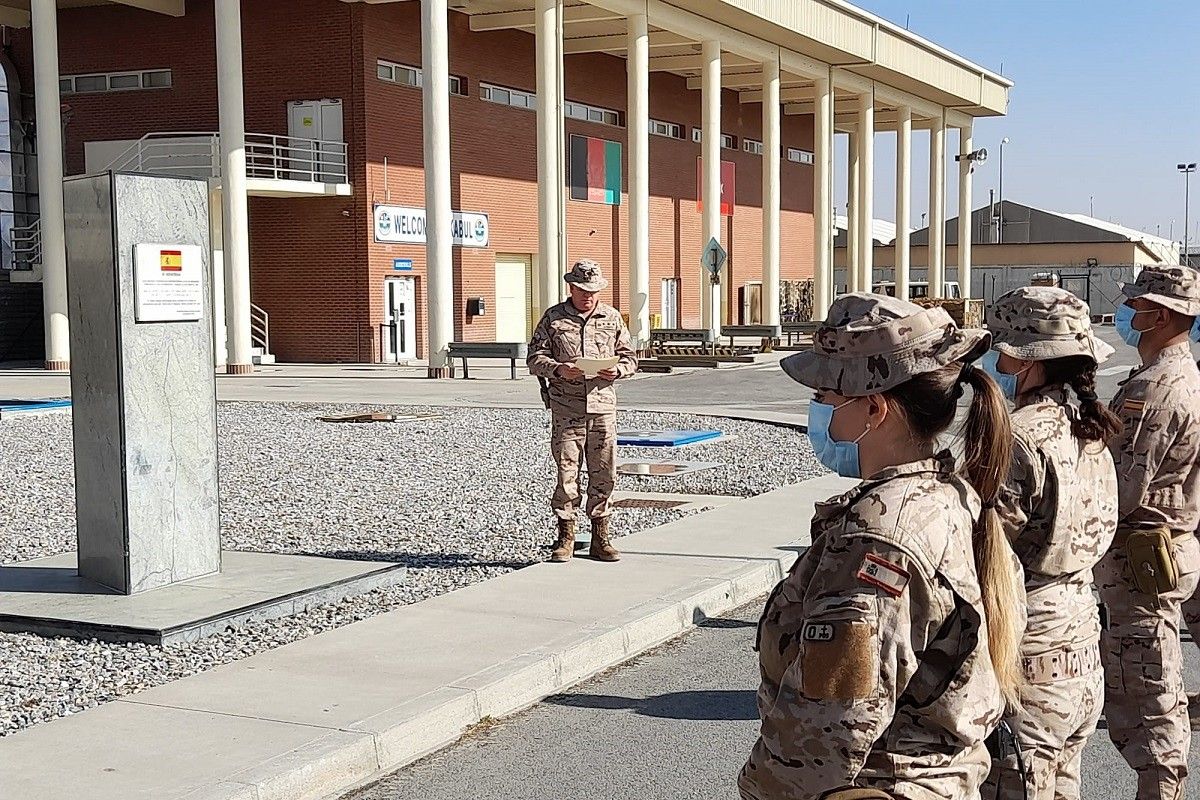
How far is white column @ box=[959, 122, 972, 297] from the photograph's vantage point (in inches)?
2320

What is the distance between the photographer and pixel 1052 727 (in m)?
3.48

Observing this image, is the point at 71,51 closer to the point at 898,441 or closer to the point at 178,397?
the point at 178,397

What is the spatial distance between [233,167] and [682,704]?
25.8 m

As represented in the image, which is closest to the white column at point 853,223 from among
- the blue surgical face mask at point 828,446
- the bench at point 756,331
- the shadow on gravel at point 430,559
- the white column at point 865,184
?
the white column at point 865,184

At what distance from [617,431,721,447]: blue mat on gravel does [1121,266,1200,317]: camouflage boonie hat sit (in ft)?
36.9

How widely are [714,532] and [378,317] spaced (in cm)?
2515

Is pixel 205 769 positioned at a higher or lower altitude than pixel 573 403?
lower

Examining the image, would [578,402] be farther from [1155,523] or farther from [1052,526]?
[1052,526]

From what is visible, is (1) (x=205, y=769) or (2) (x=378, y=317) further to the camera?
(2) (x=378, y=317)

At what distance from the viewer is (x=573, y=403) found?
30.7ft

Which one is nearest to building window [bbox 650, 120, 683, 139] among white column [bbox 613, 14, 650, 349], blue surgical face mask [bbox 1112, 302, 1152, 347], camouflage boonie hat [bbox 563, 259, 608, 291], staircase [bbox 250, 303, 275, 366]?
white column [bbox 613, 14, 650, 349]

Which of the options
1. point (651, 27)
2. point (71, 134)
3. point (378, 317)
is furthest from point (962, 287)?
point (71, 134)

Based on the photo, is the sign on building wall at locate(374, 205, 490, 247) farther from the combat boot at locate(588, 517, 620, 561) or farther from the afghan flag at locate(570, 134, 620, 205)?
the combat boot at locate(588, 517, 620, 561)

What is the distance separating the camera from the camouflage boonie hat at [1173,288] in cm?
513
